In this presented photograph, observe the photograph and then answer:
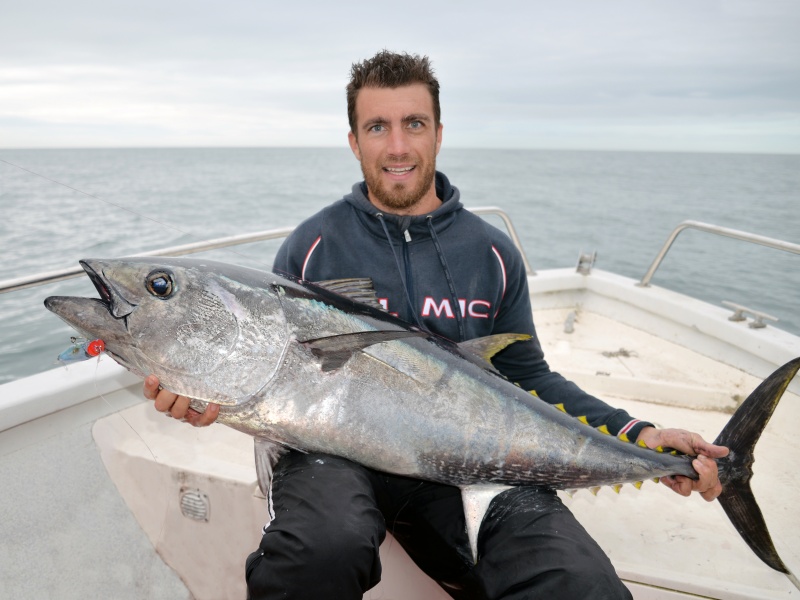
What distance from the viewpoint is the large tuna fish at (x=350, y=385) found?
5.21ft

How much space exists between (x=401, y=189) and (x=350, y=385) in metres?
1.08

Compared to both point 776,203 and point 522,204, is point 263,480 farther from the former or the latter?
point 776,203

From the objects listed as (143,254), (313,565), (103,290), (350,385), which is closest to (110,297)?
(103,290)

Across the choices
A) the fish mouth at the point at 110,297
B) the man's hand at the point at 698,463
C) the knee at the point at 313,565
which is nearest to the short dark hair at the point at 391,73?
the fish mouth at the point at 110,297

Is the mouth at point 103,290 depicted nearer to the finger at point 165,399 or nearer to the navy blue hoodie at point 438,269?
the finger at point 165,399

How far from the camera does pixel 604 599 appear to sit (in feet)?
4.70

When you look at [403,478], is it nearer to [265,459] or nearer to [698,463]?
[265,459]

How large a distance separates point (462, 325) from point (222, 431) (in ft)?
4.96

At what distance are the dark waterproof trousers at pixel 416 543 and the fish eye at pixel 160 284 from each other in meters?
0.67

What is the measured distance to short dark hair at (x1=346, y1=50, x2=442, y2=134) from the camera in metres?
2.41

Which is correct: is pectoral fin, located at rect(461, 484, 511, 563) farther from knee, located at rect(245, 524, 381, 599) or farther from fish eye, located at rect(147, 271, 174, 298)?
fish eye, located at rect(147, 271, 174, 298)

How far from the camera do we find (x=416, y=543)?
6.23ft

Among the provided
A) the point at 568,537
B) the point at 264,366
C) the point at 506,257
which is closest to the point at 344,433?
the point at 264,366

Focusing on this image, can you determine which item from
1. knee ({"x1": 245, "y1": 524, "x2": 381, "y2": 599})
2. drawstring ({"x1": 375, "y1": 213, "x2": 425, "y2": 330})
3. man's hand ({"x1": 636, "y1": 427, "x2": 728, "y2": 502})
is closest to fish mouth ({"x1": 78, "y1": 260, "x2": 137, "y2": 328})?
knee ({"x1": 245, "y1": 524, "x2": 381, "y2": 599})
